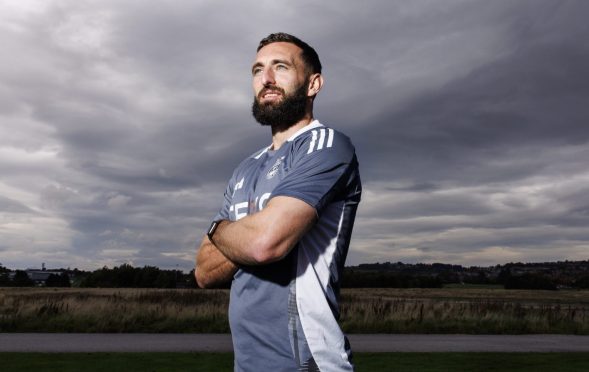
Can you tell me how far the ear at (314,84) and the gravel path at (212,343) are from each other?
1109 centimetres

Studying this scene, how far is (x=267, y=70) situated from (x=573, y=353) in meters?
13.2

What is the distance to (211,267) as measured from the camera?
2484 millimetres

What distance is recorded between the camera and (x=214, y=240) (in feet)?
7.70

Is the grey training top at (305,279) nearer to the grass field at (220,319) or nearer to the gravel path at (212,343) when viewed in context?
the gravel path at (212,343)

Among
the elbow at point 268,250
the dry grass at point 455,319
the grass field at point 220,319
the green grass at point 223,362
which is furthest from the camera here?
the dry grass at point 455,319

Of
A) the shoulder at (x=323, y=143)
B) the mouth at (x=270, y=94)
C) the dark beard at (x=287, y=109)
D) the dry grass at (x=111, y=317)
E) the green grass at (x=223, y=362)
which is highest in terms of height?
the mouth at (x=270, y=94)

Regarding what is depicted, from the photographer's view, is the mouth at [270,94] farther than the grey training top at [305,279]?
Yes

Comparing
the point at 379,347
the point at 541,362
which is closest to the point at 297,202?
the point at 541,362

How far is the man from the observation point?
2.06 meters

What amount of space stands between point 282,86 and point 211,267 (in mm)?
792

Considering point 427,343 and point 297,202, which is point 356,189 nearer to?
point 297,202

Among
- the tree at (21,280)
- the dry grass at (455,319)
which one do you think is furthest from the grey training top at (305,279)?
the tree at (21,280)

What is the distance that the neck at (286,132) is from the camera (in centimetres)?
252

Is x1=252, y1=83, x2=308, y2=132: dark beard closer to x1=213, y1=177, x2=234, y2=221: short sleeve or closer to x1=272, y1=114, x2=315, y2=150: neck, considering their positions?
x1=272, y1=114, x2=315, y2=150: neck
